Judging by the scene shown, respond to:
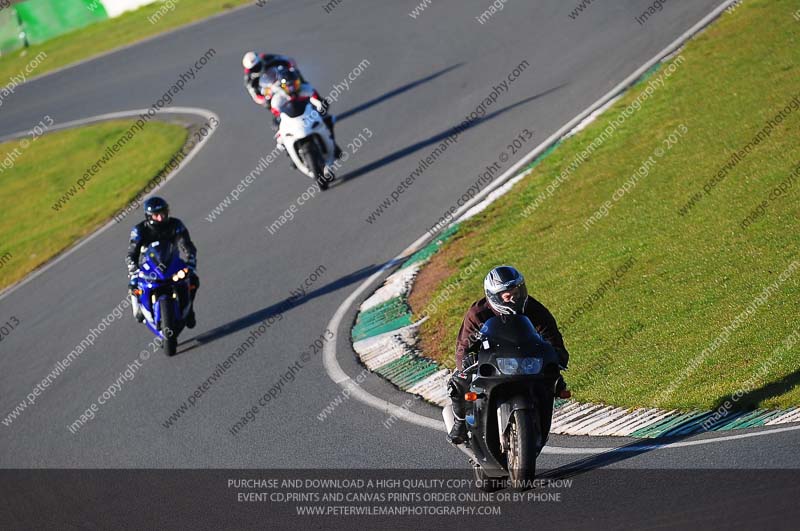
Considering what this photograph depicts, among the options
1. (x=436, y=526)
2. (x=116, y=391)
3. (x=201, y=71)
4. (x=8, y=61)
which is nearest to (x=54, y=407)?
(x=116, y=391)

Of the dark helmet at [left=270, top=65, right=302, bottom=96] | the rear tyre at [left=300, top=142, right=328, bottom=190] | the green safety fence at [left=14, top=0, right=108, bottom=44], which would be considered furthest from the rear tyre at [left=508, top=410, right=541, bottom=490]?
the green safety fence at [left=14, top=0, right=108, bottom=44]

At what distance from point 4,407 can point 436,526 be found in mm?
8375

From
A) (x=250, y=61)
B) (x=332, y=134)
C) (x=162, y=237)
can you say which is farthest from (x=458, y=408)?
(x=250, y=61)

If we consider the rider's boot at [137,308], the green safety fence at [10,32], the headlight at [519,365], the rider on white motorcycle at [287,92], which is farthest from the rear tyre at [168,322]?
the green safety fence at [10,32]

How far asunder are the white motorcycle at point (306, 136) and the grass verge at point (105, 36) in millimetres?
18764

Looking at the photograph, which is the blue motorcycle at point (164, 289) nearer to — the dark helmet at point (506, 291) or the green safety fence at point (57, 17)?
the dark helmet at point (506, 291)

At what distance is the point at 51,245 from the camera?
21.4 metres

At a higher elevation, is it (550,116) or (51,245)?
(550,116)

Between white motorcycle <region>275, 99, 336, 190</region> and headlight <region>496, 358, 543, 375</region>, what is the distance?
12.2 meters

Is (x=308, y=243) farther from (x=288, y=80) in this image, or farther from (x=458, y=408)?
(x=458, y=408)

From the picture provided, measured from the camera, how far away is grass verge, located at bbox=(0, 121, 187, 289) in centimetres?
2172

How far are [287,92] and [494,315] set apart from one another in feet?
41.5

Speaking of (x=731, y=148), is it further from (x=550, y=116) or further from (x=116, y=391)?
(x=116, y=391)

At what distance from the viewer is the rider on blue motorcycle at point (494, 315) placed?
7.66 metres
